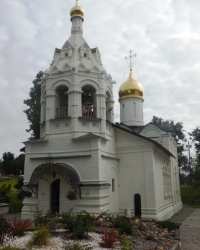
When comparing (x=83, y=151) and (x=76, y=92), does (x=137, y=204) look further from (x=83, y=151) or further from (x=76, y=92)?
(x=76, y=92)

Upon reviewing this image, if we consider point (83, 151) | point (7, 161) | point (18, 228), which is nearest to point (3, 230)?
point (18, 228)

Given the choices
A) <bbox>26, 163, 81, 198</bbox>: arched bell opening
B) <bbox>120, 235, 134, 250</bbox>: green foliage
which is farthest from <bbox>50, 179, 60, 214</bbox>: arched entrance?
<bbox>120, 235, 134, 250</bbox>: green foliage

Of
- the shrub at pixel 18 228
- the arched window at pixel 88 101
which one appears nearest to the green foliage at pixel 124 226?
the shrub at pixel 18 228

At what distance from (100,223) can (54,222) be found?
1923 millimetres

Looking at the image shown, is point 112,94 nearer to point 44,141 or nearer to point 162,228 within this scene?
point 44,141

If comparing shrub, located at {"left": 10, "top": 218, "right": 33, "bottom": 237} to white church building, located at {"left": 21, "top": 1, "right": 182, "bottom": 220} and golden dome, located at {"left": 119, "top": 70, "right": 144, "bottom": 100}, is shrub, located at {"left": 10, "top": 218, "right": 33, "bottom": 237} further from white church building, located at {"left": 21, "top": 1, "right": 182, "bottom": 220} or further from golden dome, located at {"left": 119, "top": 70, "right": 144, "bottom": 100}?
golden dome, located at {"left": 119, "top": 70, "right": 144, "bottom": 100}

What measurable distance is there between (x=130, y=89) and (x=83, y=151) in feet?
38.2

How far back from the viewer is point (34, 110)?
22844 mm

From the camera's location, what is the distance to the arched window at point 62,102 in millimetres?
14898

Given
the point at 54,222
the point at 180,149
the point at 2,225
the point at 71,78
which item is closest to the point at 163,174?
the point at 71,78

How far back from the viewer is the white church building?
13234 millimetres

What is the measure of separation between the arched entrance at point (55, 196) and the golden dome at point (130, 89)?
12.2 m

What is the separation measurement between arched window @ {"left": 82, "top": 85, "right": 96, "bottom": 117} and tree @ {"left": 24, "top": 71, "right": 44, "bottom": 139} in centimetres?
746

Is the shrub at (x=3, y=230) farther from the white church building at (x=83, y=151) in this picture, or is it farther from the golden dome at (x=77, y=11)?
the golden dome at (x=77, y=11)
